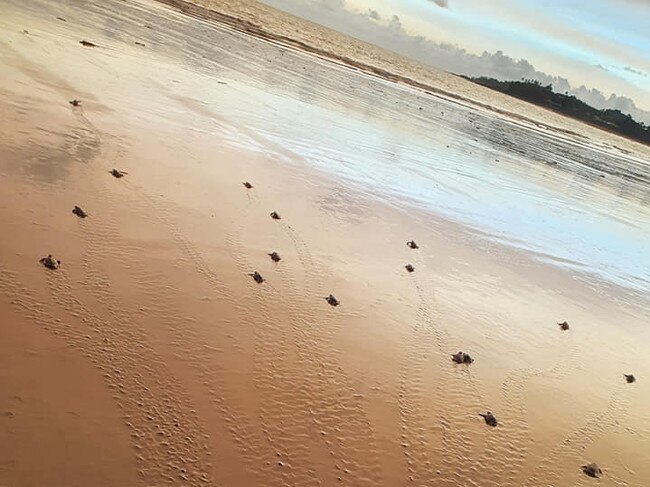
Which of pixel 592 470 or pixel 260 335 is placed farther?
pixel 260 335

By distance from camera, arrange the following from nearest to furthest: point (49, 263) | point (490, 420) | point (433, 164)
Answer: point (49, 263)
point (490, 420)
point (433, 164)

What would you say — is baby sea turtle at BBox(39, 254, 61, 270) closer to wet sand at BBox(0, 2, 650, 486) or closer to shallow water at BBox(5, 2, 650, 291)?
wet sand at BBox(0, 2, 650, 486)

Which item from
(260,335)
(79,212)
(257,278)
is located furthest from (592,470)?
(79,212)

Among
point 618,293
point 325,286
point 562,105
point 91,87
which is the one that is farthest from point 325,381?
point 562,105

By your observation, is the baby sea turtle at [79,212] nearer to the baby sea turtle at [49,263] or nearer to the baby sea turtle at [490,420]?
the baby sea turtle at [49,263]

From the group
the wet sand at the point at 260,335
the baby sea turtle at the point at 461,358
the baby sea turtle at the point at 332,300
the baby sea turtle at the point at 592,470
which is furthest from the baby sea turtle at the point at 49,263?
the baby sea turtle at the point at 592,470

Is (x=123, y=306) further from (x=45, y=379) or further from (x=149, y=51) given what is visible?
(x=149, y=51)

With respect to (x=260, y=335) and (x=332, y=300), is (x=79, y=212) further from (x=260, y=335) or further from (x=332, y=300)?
(x=332, y=300)

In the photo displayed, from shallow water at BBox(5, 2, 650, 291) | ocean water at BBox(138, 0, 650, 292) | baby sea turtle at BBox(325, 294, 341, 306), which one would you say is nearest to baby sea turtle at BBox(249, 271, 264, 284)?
baby sea turtle at BBox(325, 294, 341, 306)
